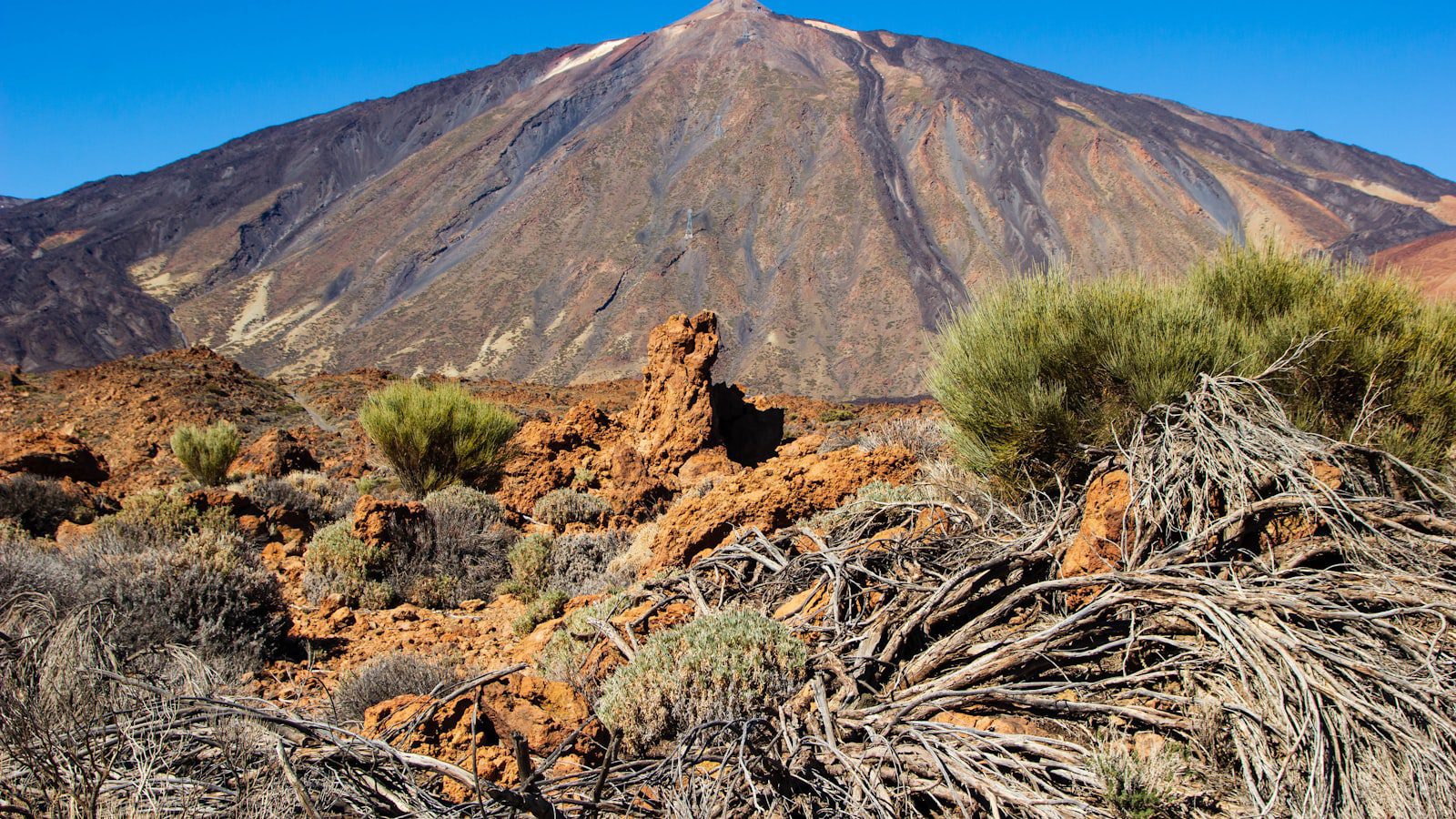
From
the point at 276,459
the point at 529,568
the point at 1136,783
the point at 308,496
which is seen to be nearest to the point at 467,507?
the point at 529,568

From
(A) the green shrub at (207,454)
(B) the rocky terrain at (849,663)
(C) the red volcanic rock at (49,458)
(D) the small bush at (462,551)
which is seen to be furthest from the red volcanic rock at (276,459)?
(B) the rocky terrain at (849,663)

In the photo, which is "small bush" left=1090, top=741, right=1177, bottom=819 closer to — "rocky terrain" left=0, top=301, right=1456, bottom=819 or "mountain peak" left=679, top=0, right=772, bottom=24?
"rocky terrain" left=0, top=301, right=1456, bottom=819

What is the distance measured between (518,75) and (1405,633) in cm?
13566

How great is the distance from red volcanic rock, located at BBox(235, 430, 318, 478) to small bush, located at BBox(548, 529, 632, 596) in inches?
259

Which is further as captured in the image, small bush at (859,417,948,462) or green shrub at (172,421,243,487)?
green shrub at (172,421,243,487)

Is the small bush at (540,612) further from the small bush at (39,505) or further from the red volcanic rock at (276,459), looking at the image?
the red volcanic rock at (276,459)

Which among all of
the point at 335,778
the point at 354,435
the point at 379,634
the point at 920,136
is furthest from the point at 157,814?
the point at 920,136

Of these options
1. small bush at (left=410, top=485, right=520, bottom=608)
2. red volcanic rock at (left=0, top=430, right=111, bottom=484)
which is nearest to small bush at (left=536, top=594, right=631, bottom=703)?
small bush at (left=410, top=485, right=520, bottom=608)

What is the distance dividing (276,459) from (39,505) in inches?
154

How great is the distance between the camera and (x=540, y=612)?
521 cm

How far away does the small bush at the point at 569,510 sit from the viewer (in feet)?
27.2

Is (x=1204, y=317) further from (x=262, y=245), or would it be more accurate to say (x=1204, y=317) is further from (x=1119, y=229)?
(x=262, y=245)

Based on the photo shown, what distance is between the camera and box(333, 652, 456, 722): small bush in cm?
362

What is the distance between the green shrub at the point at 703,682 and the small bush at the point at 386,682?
3.17ft
